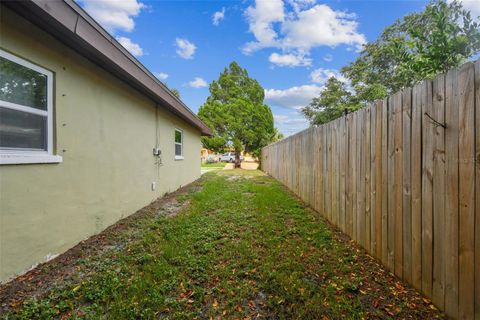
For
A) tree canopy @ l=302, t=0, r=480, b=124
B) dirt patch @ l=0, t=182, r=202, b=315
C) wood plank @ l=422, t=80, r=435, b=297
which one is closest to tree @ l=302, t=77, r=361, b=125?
tree canopy @ l=302, t=0, r=480, b=124

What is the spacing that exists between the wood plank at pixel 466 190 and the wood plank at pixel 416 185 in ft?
1.18

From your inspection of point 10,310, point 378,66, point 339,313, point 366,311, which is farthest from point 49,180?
point 378,66

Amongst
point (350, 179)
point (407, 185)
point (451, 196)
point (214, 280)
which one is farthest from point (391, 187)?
point (214, 280)

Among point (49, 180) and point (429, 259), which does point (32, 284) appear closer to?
point (49, 180)

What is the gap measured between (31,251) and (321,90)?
683 inches

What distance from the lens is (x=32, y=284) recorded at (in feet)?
7.25

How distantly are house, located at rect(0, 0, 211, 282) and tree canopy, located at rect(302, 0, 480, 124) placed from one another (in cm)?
443

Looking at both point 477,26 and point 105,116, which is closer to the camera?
point 477,26

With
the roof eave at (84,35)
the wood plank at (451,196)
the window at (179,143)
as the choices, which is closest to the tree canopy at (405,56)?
the wood plank at (451,196)

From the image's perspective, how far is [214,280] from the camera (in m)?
2.29

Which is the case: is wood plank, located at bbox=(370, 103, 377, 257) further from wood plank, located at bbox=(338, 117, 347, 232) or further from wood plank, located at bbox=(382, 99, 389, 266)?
wood plank, located at bbox=(338, 117, 347, 232)

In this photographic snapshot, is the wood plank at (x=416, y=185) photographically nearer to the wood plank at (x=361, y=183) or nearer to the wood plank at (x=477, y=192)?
the wood plank at (x=477, y=192)

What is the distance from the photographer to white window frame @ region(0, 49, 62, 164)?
2277mm

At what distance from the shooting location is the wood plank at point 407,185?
210 cm
